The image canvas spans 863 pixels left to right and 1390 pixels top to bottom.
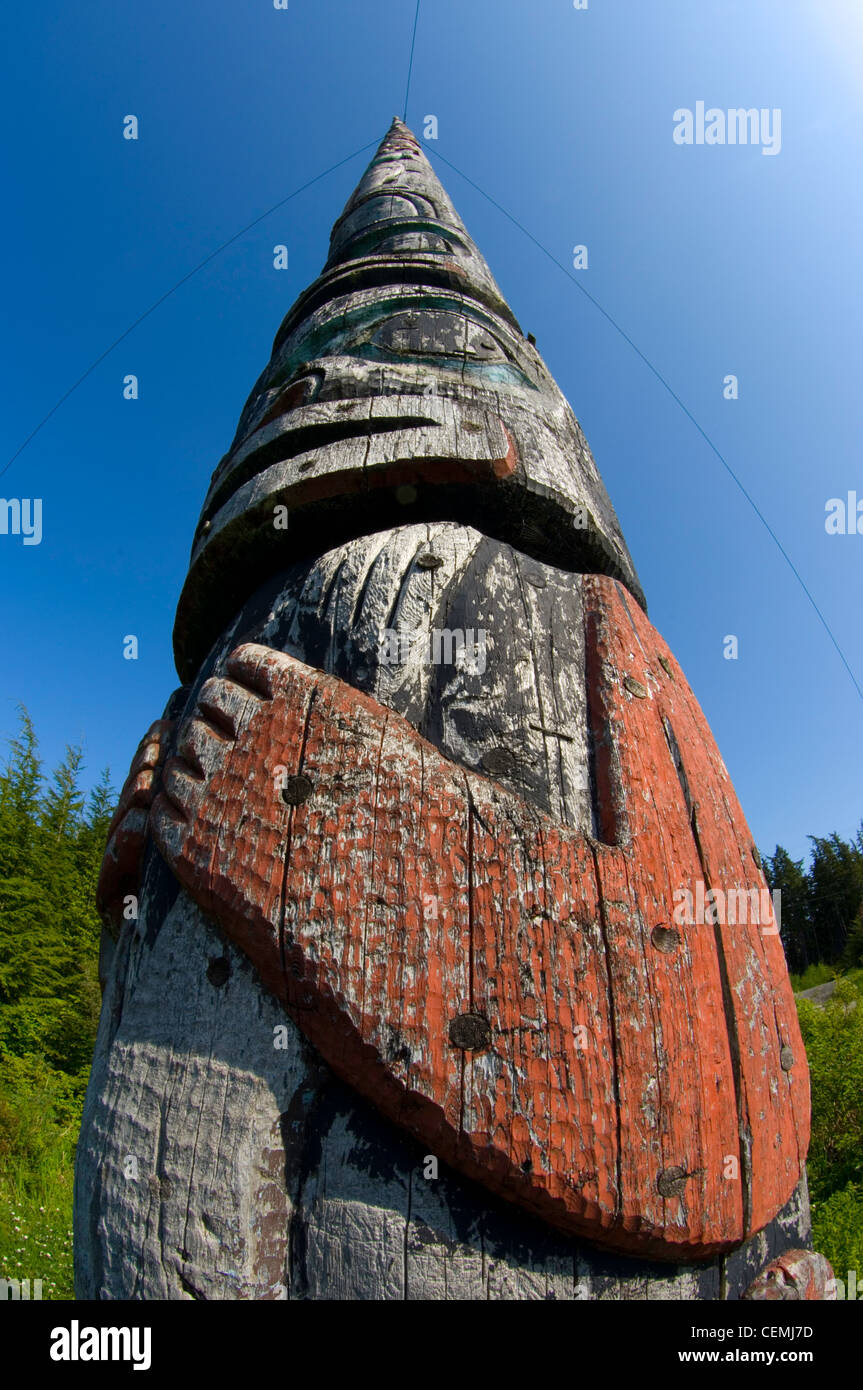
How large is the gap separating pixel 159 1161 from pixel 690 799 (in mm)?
1154

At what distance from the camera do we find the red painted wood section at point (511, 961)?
1.07 m

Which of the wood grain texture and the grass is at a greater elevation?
the wood grain texture

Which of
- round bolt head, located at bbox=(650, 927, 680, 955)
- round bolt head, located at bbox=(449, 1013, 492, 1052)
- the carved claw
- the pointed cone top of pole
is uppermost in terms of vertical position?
the pointed cone top of pole

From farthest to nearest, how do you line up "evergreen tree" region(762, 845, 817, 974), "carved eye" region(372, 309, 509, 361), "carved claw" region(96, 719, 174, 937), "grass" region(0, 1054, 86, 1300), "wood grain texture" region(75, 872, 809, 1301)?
"evergreen tree" region(762, 845, 817, 974)
"grass" region(0, 1054, 86, 1300)
"carved eye" region(372, 309, 509, 361)
"carved claw" region(96, 719, 174, 937)
"wood grain texture" region(75, 872, 809, 1301)

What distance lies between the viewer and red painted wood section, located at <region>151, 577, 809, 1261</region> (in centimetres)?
107

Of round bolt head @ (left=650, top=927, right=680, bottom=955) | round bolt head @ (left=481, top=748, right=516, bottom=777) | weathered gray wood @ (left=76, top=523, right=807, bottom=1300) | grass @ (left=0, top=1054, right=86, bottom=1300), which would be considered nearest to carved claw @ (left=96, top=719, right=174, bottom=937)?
weathered gray wood @ (left=76, top=523, right=807, bottom=1300)

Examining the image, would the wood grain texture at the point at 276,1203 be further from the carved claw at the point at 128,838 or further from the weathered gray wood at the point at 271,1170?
the carved claw at the point at 128,838

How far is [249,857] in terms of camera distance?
1266 millimetres

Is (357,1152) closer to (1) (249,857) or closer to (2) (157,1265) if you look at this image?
(2) (157,1265)

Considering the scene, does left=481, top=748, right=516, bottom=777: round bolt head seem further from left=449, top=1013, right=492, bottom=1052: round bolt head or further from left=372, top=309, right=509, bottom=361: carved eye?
left=372, top=309, right=509, bottom=361: carved eye

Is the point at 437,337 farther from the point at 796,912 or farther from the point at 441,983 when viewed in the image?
the point at 796,912

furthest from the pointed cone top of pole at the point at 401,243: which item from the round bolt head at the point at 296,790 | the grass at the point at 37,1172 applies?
the grass at the point at 37,1172

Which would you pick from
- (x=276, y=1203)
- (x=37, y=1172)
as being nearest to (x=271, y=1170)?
(x=276, y=1203)
